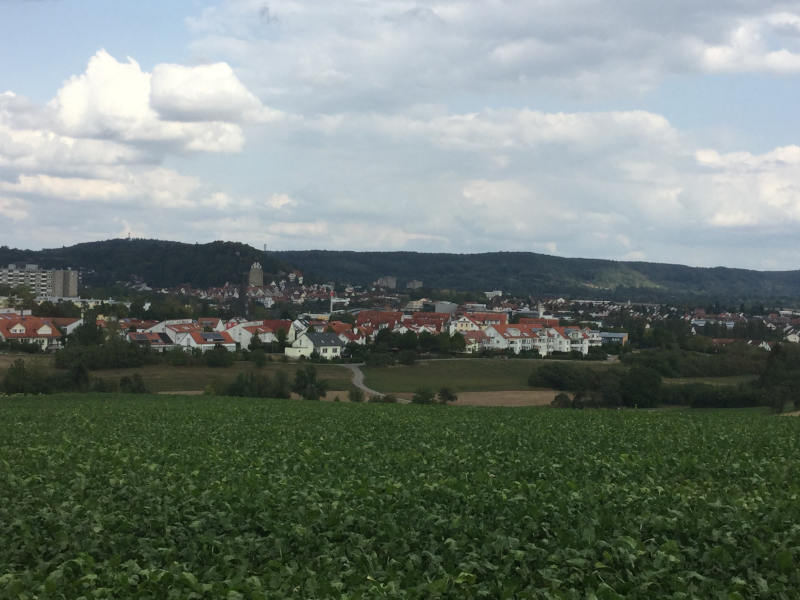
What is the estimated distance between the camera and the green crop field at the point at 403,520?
8133 millimetres

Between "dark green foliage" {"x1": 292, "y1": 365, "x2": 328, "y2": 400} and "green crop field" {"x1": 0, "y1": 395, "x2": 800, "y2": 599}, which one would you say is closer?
"green crop field" {"x1": 0, "y1": 395, "x2": 800, "y2": 599}

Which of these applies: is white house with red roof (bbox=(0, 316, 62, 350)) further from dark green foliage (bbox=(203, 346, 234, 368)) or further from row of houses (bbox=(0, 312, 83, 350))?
dark green foliage (bbox=(203, 346, 234, 368))

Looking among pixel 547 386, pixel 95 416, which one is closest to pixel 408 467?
pixel 95 416

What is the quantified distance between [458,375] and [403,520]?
229 ft

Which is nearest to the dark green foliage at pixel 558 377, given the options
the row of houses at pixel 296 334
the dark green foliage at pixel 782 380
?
the dark green foliage at pixel 782 380

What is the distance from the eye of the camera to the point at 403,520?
35.1 feet

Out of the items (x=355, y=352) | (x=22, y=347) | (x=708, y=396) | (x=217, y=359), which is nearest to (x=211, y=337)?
(x=355, y=352)

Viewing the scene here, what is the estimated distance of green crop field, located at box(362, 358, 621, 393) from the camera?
238 feet

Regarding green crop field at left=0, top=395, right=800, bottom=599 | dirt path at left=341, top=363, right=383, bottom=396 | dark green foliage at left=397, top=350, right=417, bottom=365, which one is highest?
green crop field at left=0, top=395, right=800, bottom=599

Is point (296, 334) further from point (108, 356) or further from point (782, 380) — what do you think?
point (782, 380)

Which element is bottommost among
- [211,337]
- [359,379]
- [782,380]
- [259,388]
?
[359,379]

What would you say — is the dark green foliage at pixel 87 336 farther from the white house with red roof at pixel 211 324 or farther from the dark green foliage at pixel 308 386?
the dark green foliage at pixel 308 386

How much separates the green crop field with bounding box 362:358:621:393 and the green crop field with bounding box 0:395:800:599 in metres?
52.1

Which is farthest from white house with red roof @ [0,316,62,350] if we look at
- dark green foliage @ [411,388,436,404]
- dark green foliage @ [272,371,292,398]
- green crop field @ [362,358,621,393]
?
dark green foliage @ [411,388,436,404]
